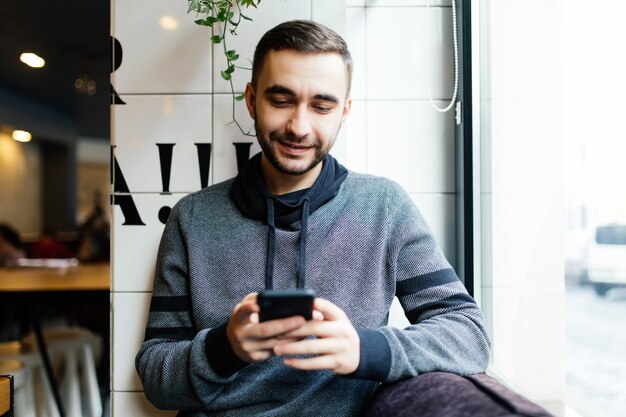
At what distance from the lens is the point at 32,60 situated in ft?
7.95

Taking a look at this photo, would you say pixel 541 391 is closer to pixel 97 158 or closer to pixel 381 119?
pixel 381 119

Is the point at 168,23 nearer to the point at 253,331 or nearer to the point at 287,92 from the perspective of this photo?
the point at 287,92

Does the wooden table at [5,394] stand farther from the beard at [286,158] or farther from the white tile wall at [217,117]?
the beard at [286,158]

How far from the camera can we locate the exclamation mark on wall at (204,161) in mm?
1716

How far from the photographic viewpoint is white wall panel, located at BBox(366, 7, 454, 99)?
1732 mm

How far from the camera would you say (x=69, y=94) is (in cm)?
234

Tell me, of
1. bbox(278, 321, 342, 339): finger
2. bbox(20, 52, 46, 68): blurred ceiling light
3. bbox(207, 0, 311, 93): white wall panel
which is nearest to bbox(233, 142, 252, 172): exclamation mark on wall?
bbox(207, 0, 311, 93): white wall panel

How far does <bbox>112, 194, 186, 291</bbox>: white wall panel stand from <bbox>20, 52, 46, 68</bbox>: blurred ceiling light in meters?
1.14

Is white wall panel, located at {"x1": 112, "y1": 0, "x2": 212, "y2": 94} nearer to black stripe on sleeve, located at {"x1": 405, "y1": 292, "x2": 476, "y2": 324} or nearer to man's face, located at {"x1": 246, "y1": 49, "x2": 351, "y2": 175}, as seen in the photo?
man's face, located at {"x1": 246, "y1": 49, "x2": 351, "y2": 175}

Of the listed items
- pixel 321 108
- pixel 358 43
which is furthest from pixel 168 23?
pixel 321 108

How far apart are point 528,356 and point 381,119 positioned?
0.85 meters

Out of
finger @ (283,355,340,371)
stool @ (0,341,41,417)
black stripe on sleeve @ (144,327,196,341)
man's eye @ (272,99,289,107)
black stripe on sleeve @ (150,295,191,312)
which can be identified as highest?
man's eye @ (272,99,289,107)

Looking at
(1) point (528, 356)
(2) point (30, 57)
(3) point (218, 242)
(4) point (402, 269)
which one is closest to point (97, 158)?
(2) point (30, 57)

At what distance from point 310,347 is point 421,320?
40 centimetres
